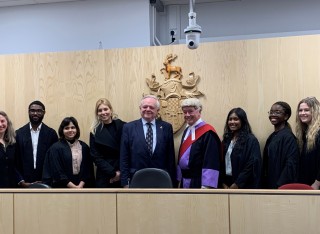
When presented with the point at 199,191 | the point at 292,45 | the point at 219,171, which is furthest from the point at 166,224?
the point at 292,45

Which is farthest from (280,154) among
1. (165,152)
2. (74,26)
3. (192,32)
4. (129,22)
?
(74,26)

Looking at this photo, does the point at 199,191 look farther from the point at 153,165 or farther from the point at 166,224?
the point at 153,165

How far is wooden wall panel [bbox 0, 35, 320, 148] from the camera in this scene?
4.45 metres

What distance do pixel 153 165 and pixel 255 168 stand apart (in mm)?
883

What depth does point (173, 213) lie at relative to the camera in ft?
9.36

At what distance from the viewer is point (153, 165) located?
13.1 ft

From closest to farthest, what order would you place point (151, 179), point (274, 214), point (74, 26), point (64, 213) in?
point (274, 214) → point (64, 213) → point (151, 179) → point (74, 26)

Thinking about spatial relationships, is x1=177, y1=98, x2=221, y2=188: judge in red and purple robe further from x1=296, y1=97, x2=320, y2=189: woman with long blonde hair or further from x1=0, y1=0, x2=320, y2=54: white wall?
x1=0, y1=0, x2=320, y2=54: white wall

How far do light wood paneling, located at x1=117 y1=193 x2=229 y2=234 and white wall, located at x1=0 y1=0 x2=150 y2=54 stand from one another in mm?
2901

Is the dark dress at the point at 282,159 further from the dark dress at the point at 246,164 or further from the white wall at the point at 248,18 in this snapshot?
the white wall at the point at 248,18

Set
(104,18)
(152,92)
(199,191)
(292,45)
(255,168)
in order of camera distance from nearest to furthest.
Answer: (199,191) < (255,168) < (292,45) < (152,92) < (104,18)

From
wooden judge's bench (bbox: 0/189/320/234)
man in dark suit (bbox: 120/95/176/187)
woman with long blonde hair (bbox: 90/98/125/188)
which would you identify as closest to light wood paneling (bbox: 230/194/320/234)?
wooden judge's bench (bbox: 0/189/320/234)

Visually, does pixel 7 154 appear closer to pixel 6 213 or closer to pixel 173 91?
pixel 6 213

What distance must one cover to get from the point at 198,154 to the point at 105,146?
0.92 metres
